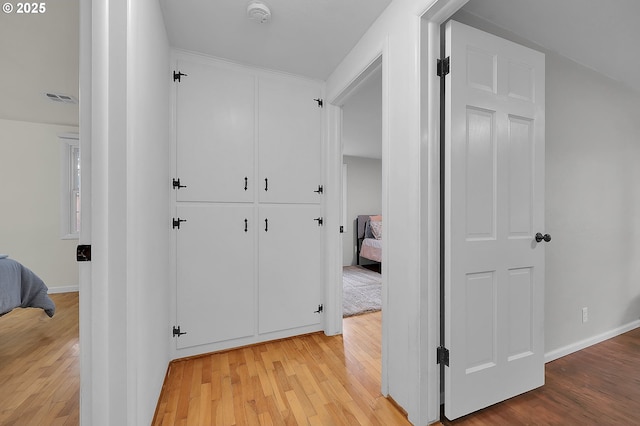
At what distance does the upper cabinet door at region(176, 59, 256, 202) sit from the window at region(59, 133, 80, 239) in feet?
10.4

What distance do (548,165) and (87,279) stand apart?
9.06 feet

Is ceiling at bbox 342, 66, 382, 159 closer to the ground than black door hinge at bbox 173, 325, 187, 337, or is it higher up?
higher up

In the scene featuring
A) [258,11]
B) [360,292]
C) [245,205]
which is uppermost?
[258,11]

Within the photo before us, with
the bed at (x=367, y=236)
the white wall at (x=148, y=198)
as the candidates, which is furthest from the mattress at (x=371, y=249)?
the white wall at (x=148, y=198)

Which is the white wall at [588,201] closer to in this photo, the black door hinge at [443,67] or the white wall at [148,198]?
the black door hinge at [443,67]

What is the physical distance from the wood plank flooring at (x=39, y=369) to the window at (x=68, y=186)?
4.38 ft

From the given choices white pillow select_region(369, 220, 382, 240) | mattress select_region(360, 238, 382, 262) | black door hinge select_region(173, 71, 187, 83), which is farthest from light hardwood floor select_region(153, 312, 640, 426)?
white pillow select_region(369, 220, 382, 240)

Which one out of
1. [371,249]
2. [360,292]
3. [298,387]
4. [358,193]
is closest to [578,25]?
[298,387]

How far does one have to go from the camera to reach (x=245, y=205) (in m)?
2.25

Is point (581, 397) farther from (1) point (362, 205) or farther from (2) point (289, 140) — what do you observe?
(1) point (362, 205)

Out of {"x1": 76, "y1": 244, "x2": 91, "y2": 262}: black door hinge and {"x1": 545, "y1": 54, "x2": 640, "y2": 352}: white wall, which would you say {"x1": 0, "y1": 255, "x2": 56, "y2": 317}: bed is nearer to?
{"x1": 76, "y1": 244, "x2": 91, "y2": 262}: black door hinge

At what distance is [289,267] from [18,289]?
239 cm

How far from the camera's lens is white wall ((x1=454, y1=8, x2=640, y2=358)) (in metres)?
1.96

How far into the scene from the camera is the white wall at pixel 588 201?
1962mm
